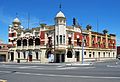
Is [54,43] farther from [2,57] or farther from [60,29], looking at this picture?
[2,57]

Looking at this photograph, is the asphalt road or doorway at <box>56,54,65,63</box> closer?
the asphalt road

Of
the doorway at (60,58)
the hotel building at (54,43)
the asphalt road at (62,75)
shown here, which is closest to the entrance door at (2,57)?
the hotel building at (54,43)

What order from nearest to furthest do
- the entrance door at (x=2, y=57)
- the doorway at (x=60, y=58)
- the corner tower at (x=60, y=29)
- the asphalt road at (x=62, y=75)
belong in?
the asphalt road at (x=62, y=75) < the corner tower at (x=60, y=29) < the doorway at (x=60, y=58) < the entrance door at (x=2, y=57)

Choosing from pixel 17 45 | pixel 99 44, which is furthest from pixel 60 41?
pixel 99 44

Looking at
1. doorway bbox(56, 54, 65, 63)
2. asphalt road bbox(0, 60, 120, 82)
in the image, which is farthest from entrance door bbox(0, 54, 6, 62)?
asphalt road bbox(0, 60, 120, 82)

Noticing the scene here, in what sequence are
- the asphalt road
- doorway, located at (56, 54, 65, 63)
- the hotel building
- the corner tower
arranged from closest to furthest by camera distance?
1. the asphalt road
2. the corner tower
3. the hotel building
4. doorway, located at (56, 54, 65, 63)

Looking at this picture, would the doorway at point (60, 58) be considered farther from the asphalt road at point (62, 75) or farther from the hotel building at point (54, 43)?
the asphalt road at point (62, 75)

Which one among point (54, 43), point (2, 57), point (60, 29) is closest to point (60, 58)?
point (54, 43)

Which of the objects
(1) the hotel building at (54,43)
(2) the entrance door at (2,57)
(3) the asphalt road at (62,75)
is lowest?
(2) the entrance door at (2,57)

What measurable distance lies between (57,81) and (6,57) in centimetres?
5513

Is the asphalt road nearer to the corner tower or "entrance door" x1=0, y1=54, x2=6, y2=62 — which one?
the corner tower

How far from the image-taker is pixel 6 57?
228 ft

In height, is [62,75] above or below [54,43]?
below

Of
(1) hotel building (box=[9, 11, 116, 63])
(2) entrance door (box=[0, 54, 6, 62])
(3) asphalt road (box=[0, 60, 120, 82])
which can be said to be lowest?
(2) entrance door (box=[0, 54, 6, 62])
